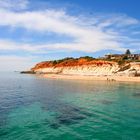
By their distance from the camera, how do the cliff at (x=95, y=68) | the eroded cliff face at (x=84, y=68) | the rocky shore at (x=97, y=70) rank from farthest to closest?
1. the eroded cliff face at (x=84, y=68)
2. the cliff at (x=95, y=68)
3. the rocky shore at (x=97, y=70)

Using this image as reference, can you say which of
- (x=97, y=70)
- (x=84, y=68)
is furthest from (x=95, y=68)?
(x=84, y=68)

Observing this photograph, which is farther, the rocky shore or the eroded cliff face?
the eroded cliff face

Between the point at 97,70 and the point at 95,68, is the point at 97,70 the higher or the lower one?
the lower one

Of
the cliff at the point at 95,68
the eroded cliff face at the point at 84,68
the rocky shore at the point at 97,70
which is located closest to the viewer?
the rocky shore at the point at 97,70

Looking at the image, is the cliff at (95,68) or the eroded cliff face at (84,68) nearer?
the cliff at (95,68)

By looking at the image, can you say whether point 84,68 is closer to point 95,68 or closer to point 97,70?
point 95,68

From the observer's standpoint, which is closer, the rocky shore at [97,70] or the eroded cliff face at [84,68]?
the rocky shore at [97,70]

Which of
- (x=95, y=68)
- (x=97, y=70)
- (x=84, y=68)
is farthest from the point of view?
(x=84, y=68)

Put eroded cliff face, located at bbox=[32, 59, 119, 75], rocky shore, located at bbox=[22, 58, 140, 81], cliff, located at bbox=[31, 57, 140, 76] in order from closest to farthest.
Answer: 1. rocky shore, located at bbox=[22, 58, 140, 81]
2. cliff, located at bbox=[31, 57, 140, 76]
3. eroded cliff face, located at bbox=[32, 59, 119, 75]

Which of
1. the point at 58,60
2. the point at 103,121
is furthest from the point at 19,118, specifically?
the point at 58,60

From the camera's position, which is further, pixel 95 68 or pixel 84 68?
pixel 84 68

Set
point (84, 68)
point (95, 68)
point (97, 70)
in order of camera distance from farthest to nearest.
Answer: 1. point (84, 68)
2. point (95, 68)
3. point (97, 70)

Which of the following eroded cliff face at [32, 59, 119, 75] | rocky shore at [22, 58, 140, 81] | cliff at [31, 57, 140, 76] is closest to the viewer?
rocky shore at [22, 58, 140, 81]

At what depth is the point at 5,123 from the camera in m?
23.2
